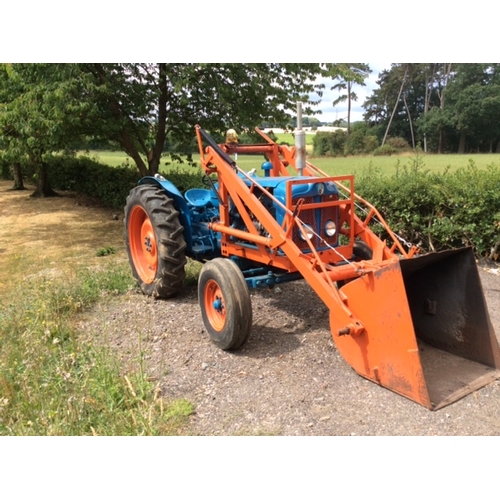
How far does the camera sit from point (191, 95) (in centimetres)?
1010

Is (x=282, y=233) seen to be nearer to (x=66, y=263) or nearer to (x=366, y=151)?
(x=66, y=263)

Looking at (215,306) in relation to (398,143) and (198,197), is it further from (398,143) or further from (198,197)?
(398,143)

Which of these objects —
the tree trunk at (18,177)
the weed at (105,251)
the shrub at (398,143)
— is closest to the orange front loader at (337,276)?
the weed at (105,251)

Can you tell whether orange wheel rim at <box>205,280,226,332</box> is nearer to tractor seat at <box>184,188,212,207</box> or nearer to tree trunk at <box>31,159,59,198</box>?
tractor seat at <box>184,188,212,207</box>

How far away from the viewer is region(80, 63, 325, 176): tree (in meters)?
9.21

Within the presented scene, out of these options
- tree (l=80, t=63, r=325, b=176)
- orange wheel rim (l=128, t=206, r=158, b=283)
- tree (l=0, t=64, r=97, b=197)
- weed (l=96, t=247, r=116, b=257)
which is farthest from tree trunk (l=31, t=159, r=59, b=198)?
orange wheel rim (l=128, t=206, r=158, b=283)

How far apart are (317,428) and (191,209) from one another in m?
3.23

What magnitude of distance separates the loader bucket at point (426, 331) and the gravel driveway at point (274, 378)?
0.14 meters

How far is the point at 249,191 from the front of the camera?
175 inches

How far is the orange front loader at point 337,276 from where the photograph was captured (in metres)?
3.34

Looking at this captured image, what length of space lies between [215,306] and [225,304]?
0.97 feet

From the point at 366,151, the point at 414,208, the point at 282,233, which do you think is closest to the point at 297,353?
the point at 282,233

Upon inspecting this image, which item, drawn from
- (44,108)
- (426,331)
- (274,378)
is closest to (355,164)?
(44,108)

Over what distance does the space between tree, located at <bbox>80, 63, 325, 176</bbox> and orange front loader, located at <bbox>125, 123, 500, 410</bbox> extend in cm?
426
